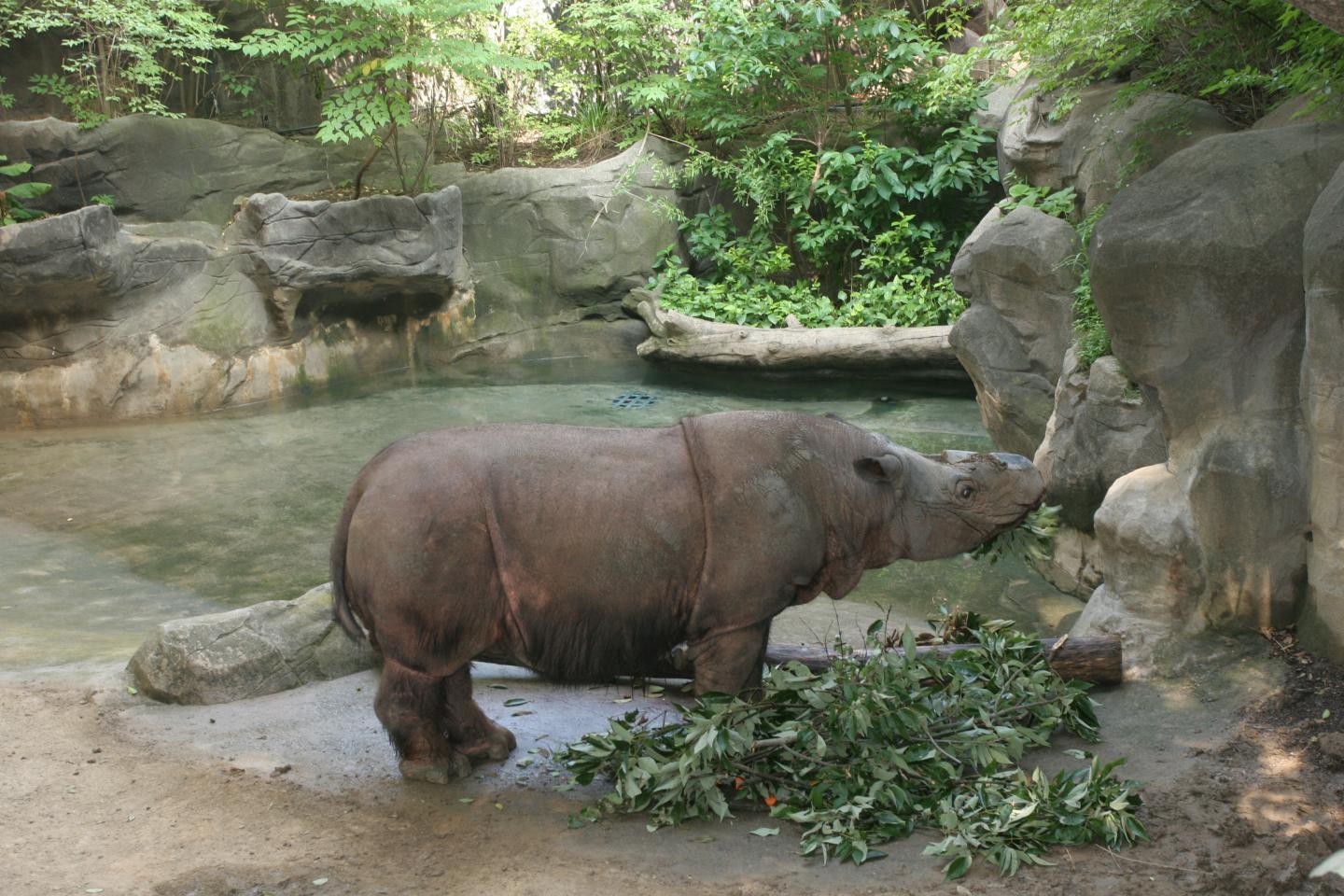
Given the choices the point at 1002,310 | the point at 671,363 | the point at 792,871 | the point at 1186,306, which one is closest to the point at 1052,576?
the point at 1002,310

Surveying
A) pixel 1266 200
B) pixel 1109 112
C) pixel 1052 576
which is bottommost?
pixel 1052 576

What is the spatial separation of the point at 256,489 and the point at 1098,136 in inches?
305

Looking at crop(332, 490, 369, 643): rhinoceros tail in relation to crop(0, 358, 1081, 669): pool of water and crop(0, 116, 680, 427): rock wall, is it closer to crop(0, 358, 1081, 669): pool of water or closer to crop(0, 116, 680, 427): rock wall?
crop(0, 358, 1081, 669): pool of water

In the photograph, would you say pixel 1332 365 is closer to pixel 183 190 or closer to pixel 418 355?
pixel 418 355

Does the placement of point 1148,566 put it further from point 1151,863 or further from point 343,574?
point 343,574

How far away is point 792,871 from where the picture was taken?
431 centimetres

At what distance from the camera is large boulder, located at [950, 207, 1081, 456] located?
9305mm

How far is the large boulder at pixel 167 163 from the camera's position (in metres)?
13.8

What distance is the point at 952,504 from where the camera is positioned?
5.21 meters

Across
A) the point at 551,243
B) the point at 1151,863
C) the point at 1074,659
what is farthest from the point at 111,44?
the point at 1151,863

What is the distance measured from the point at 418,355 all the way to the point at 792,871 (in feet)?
39.2

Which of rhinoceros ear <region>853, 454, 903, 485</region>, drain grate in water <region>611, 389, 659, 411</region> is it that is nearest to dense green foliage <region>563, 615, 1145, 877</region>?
rhinoceros ear <region>853, 454, 903, 485</region>

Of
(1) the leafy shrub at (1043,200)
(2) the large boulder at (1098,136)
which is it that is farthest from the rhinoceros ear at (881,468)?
(1) the leafy shrub at (1043,200)

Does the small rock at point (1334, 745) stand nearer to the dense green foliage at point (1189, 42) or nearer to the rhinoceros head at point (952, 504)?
the rhinoceros head at point (952, 504)
